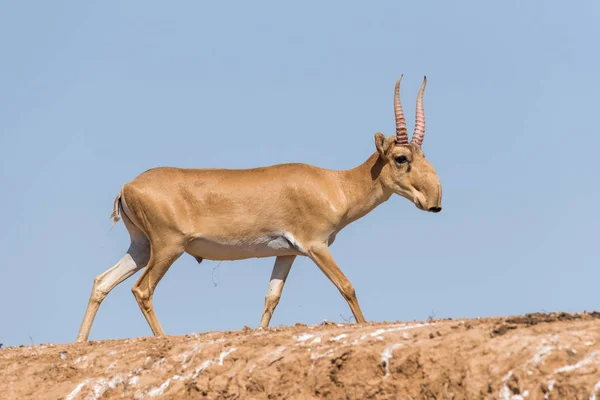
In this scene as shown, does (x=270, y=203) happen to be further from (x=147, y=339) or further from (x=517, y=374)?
(x=517, y=374)

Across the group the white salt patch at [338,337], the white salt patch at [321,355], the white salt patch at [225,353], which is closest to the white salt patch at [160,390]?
the white salt patch at [225,353]

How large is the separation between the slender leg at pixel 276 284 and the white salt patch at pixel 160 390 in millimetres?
4231

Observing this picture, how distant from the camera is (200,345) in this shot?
13.5m

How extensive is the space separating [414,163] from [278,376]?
255 inches

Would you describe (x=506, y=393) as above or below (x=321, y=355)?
below

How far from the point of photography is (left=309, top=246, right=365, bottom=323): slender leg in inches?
644

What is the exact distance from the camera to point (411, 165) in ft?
58.1

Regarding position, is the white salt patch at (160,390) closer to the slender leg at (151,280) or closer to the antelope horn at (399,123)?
the slender leg at (151,280)

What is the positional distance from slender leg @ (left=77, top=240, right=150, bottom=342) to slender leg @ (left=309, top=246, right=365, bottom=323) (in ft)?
9.02

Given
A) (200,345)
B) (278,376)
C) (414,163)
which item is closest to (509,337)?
(278,376)

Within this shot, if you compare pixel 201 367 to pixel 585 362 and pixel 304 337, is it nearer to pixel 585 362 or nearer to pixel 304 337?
pixel 304 337

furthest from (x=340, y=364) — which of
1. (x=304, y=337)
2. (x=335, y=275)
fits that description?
(x=335, y=275)

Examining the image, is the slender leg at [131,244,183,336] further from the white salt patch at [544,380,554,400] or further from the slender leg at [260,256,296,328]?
the white salt patch at [544,380,554,400]

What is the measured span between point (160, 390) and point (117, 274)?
4.43m
